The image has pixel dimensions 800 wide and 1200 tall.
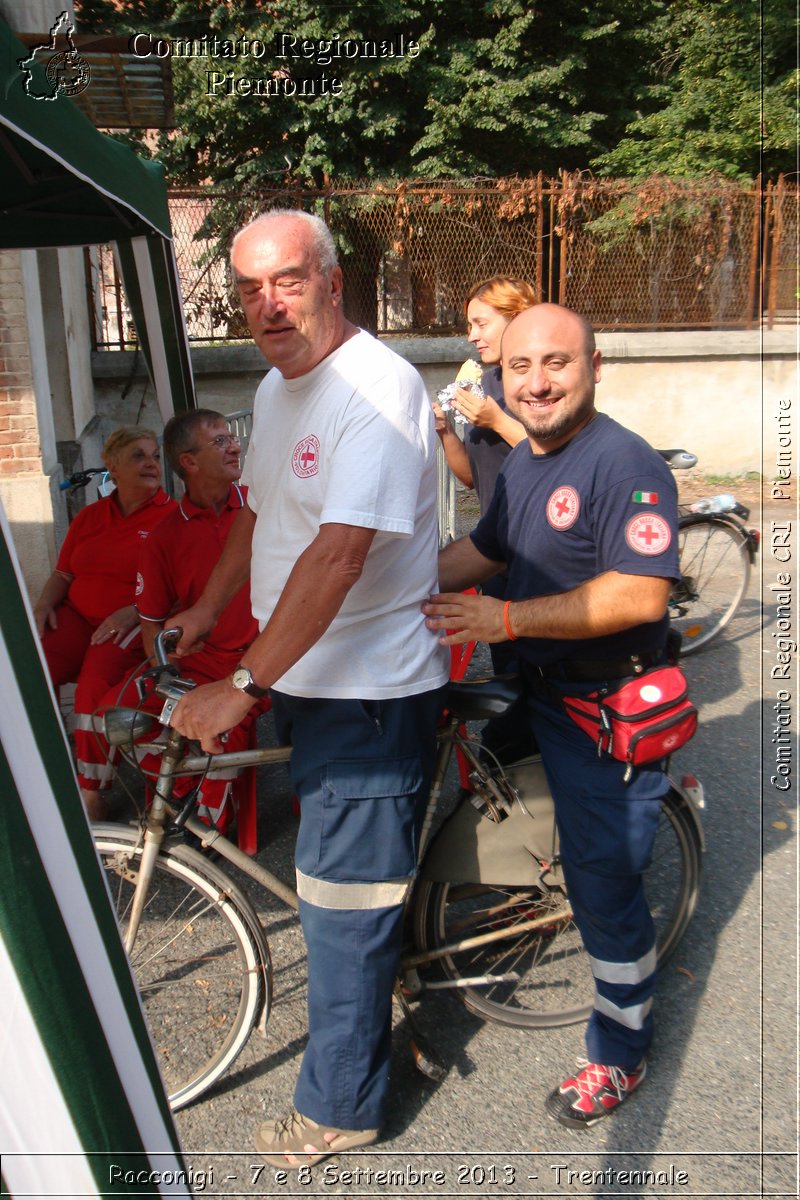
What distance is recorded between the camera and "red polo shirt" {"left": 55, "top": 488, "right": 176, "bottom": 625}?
384 cm

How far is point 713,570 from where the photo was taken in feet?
18.4

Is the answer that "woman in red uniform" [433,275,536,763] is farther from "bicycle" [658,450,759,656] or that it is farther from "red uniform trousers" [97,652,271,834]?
"bicycle" [658,450,759,656]

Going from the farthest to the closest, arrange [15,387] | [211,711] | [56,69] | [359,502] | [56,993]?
[15,387] → [56,69] → [211,711] → [359,502] → [56,993]

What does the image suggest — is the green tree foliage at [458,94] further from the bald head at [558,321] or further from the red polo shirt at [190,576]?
the bald head at [558,321]

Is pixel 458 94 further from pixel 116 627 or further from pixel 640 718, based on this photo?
pixel 640 718

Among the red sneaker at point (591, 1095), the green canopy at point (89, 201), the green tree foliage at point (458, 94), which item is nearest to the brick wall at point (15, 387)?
the green canopy at point (89, 201)

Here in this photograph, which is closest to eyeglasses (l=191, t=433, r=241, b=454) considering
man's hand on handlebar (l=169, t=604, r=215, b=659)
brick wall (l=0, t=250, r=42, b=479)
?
man's hand on handlebar (l=169, t=604, r=215, b=659)

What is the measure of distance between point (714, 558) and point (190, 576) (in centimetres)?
342

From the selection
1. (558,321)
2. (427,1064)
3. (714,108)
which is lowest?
(427,1064)

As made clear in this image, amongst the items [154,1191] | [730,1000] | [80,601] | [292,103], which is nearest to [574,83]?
[292,103]

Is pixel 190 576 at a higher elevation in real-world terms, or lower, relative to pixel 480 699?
higher

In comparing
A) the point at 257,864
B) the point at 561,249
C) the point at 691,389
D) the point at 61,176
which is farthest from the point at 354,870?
the point at 561,249

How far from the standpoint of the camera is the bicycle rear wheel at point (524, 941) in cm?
261

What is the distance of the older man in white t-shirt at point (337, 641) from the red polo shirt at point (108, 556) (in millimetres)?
1638
